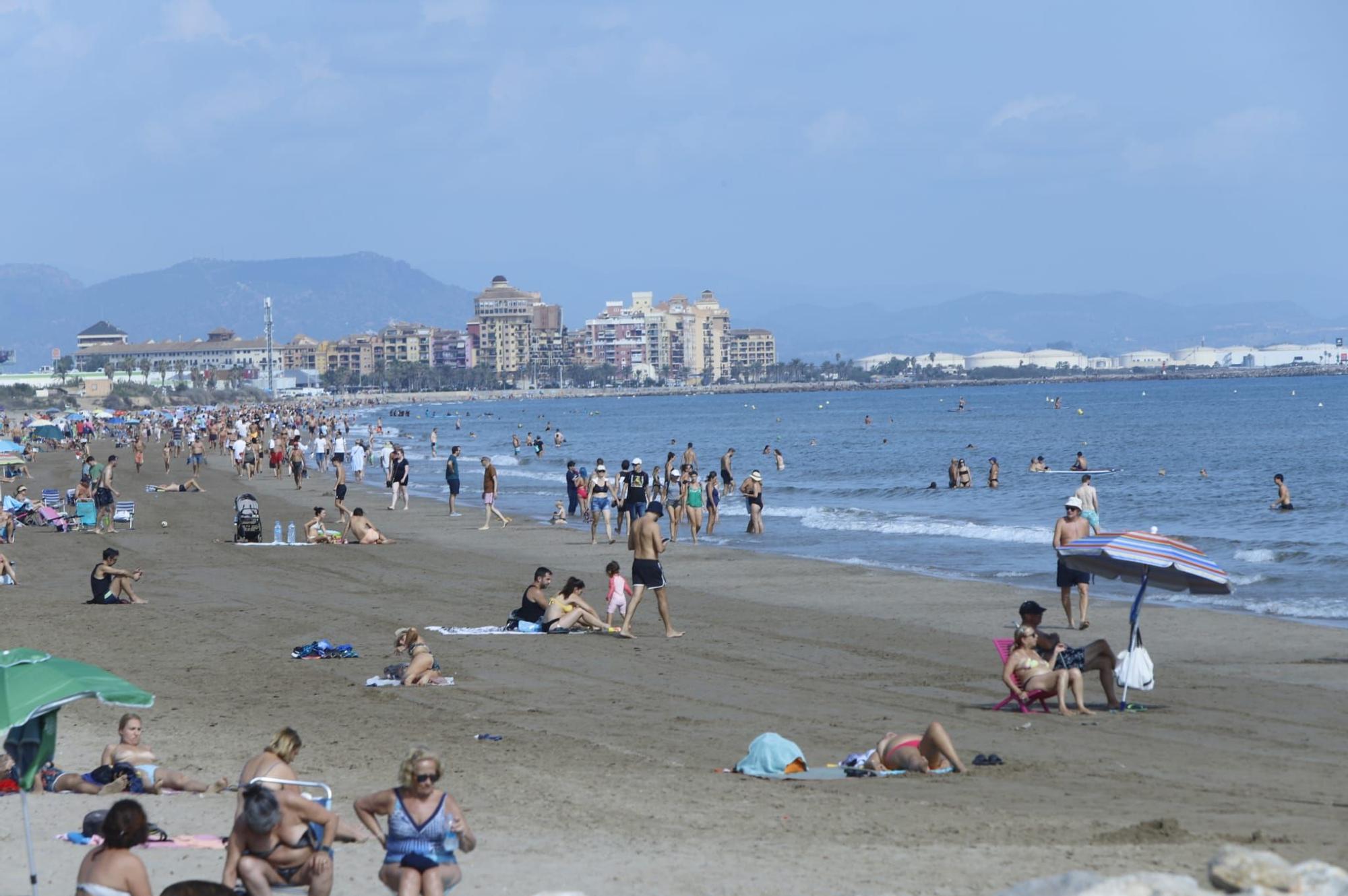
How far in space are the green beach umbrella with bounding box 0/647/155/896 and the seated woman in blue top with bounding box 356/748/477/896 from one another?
1.41m

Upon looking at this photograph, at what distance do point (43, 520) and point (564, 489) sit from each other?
47.4 feet

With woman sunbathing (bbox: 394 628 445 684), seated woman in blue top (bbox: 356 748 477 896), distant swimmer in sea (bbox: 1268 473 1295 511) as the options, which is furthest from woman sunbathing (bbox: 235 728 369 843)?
distant swimmer in sea (bbox: 1268 473 1295 511)

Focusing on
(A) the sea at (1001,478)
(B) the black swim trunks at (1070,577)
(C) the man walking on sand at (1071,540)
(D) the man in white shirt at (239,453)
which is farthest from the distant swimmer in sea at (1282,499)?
(D) the man in white shirt at (239,453)

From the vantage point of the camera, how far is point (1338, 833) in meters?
7.40

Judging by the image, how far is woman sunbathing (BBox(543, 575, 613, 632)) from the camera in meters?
14.8

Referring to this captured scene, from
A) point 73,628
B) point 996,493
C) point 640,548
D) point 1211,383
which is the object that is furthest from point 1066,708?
point 1211,383

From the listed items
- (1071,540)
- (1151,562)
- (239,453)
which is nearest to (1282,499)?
(1071,540)

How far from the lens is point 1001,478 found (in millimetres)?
43344

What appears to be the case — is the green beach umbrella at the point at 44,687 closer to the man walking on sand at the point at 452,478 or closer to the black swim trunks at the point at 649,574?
the black swim trunks at the point at 649,574

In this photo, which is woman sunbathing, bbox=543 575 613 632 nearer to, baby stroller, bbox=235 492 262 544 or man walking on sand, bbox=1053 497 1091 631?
man walking on sand, bbox=1053 497 1091 631

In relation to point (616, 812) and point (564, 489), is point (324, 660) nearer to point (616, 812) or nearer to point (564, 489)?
point (616, 812)

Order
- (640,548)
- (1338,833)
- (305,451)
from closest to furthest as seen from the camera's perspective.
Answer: (1338,833) < (640,548) < (305,451)

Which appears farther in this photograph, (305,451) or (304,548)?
(305,451)

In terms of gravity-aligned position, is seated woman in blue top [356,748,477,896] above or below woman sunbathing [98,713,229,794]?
above
